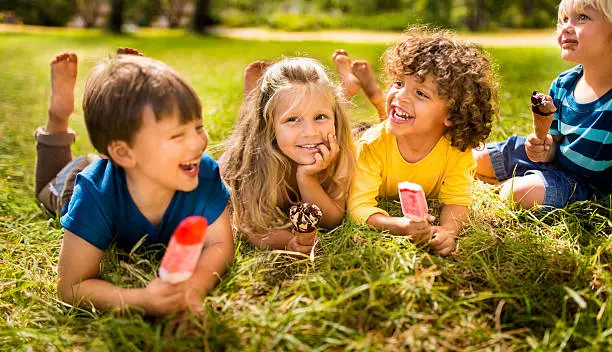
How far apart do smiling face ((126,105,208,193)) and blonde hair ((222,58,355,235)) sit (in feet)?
2.02

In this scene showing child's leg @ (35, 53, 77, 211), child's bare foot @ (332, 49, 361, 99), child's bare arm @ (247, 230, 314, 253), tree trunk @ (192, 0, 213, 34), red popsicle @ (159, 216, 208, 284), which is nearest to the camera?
red popsicle @ (159, 216, 208, 284)

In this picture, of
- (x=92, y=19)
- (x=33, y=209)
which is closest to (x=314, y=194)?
(x=33, y=209)

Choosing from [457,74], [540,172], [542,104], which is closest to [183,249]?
[457,74]

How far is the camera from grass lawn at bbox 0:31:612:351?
194 centimetres

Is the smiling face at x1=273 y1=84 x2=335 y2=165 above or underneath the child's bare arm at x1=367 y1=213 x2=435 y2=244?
above

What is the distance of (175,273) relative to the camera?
78.0 inches

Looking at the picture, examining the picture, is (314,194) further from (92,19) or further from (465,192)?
(92,19)

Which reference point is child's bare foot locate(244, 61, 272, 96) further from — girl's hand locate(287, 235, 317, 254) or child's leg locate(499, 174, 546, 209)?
child's leg locate(499, 174, 546, 209)

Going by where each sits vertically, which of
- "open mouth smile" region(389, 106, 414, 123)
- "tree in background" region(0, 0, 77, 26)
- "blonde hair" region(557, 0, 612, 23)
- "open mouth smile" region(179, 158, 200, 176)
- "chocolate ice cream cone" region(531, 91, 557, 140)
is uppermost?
"blonde hair" region(557, 0, 612, 23)

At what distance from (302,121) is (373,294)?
105 cm

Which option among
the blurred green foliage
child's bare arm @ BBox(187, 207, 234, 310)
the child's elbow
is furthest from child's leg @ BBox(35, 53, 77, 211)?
the blurred green foliage

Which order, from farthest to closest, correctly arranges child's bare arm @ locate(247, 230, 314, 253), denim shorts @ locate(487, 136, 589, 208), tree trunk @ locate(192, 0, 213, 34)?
tree trunk @ locate(192, 0, 213, 34) → denim shorts @ locate(487, 136, 589, 208) → child's bare arm @ locate(247, 230, 314, 253)

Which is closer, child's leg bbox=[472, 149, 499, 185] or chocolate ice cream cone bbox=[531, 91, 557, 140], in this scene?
chocolate ice cream cone bbox=[531, 91, 557, 140]

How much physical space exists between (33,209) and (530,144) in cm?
289
